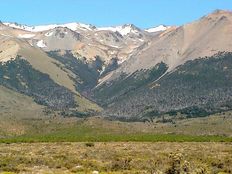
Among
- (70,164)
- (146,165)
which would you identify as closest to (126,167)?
(146,165)

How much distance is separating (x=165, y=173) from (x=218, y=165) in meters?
30.6

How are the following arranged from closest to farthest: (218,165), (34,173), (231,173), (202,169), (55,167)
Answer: (202,169) < (34,173) < (231,173) < (55,167) < (218,165)

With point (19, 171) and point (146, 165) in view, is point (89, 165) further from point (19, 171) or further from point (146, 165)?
point (19, 171)

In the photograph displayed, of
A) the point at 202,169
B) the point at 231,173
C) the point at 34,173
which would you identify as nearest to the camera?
the point at 202,169

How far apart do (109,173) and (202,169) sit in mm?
17731

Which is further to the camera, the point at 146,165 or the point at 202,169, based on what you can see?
the point at 146,165

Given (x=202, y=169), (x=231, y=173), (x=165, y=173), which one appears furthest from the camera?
(x=231, y=173)

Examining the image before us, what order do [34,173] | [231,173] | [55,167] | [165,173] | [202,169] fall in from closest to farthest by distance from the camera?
[202,169] < [165,173] < [34,173] < [231,173] < [55,167]

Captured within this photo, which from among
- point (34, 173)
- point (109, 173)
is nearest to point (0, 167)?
point (34, 173)

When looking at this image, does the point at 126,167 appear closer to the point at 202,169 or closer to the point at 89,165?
the point at 89,165

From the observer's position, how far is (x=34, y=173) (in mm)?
59750

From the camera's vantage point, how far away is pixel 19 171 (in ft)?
208

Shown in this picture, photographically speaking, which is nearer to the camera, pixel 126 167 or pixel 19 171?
pixel 19 171

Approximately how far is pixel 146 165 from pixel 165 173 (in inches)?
1013
